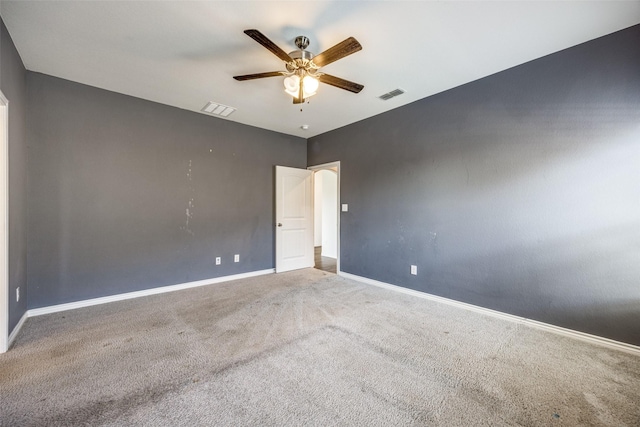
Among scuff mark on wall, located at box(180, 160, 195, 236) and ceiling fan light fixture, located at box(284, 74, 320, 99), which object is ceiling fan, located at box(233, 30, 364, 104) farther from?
scuff mark on wall, located at box(180, 160, 195, 236)

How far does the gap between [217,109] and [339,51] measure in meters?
2.53

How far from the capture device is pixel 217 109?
3787mm

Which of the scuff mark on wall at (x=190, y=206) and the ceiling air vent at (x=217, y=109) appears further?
the scuff mark on wall at (x=190, y=206)

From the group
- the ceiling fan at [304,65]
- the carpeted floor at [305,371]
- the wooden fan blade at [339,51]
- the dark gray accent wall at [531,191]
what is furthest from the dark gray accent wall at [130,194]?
the wooden fan blade at [339,51]

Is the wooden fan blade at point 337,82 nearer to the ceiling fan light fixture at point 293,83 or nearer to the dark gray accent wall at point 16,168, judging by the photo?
the ceiling fan light fixture at point 293,83

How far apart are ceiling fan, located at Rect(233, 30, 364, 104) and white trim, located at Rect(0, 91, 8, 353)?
6.46 feet

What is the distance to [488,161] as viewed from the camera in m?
2.90

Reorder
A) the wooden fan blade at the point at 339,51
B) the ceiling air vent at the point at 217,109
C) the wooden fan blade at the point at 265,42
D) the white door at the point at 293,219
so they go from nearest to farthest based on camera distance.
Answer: the wooden fan blade at the point at 265,42, the wooden fan blade at the point at 339,51, the ceiling air vent at the point at 217,109, the white door at the point at 293,219

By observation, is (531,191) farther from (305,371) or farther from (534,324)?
(305,371)

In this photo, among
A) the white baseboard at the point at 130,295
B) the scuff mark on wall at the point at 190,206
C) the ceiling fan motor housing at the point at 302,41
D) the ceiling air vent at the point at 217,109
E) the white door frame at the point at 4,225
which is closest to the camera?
the white door frame at the point at 4,225

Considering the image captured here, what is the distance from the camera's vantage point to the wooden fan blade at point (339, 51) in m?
1.83

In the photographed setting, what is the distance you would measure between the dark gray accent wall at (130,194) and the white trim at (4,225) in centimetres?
91

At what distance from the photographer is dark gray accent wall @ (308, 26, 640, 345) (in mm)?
2195

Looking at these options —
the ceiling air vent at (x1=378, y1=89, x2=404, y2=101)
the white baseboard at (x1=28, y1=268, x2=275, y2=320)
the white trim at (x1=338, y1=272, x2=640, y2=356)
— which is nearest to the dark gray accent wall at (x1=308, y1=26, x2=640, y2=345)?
the white trim at (x1=338, y1=272, x2=640, y2=356)
